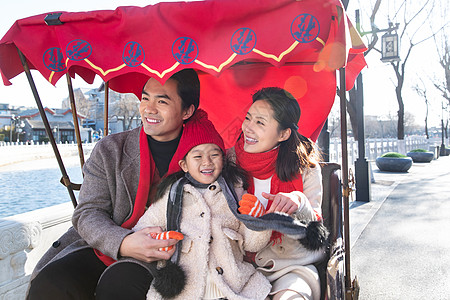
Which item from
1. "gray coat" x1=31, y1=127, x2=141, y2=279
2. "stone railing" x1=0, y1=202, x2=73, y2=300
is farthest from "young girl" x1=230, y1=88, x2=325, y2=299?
"stone railing" x1=0, y1=202, x2=73, y2=300

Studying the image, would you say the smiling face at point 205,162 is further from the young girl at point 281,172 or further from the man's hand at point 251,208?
the man's hand at point 251,208

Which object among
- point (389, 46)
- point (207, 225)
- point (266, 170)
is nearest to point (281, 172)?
point (266, 170)

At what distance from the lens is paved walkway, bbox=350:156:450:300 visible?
13.0 ft

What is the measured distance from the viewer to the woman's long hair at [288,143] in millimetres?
2453

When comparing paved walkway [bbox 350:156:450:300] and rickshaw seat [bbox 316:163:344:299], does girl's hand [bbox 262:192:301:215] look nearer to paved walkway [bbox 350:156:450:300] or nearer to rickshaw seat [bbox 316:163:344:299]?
rickshaw seat [bbox 316:163:344:299]

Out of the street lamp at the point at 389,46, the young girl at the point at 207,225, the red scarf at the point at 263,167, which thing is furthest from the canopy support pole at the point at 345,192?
the street lamp at the point at 389,46

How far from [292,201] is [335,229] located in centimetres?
76

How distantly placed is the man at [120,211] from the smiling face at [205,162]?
21 centimetres

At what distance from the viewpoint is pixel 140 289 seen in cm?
201

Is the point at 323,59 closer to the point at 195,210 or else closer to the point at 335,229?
the point at 335,229

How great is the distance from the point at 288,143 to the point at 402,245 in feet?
12.8

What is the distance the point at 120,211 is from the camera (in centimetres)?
253

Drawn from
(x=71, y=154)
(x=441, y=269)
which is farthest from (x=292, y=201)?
(x=71, y=154)

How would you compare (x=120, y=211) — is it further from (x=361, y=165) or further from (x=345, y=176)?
(x=361, y=165)
